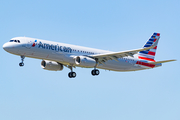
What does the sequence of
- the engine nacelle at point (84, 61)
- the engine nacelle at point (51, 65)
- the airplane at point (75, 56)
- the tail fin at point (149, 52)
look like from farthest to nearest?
the tail fin at point (149, 52) < the engine nacelle at point (51, 65) < the engine nacelle at point (84, 61) < the airplane at point (75, 56)

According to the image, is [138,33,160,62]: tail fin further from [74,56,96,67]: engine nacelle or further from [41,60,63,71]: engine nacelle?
[41,60,63,71]: engine nacelle

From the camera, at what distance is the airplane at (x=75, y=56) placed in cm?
4562

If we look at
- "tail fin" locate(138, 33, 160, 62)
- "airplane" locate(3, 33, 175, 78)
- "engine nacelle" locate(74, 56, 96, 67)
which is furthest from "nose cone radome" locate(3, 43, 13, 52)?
"tail fin" locate(138, 33, 160, 62)

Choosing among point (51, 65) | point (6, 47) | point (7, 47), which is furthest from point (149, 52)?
point (6, 47)

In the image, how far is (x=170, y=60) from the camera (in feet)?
167

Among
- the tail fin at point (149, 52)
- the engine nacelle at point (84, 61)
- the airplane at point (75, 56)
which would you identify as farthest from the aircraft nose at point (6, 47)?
the tail fin at point (149, 52)

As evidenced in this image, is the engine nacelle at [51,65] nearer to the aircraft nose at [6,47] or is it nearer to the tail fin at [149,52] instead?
the aircraft nose at [6,47]

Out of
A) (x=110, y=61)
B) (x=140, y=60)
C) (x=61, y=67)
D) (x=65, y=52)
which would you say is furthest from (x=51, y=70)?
(x=140, y=60)

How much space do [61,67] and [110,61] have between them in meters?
8.18

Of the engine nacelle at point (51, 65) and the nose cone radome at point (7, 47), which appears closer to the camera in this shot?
the nose cone radome at point (7, 47)

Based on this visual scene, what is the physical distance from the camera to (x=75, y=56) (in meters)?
49.6

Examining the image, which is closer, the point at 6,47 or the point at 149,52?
the point at 6,47

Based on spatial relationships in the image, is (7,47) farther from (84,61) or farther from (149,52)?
(149,52)

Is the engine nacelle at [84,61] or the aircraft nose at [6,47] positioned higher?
the aircraft nose at [6,47]
